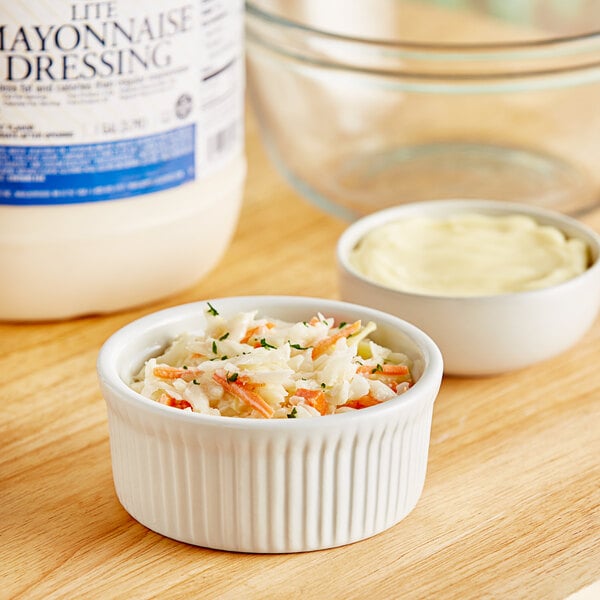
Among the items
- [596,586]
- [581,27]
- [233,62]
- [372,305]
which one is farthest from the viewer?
[581,27]

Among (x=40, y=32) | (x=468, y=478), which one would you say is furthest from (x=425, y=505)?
(x=40, y=32)

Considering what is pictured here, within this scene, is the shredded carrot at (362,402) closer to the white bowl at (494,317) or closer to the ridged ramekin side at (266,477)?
the ridged ramekin side at (266,477)

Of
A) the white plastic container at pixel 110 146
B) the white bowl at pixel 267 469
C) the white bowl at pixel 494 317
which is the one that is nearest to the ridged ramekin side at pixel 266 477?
the white bowl at pixel 267 469

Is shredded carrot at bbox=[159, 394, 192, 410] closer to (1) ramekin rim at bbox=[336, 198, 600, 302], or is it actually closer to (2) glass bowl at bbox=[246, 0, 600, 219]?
(1) ramekin rim at bbox=[336, 198, 600, 302]

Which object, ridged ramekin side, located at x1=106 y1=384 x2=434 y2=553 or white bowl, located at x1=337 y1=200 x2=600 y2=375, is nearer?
ridged ramekin side, located at x1=106 y1=384 x2=434 y2=553

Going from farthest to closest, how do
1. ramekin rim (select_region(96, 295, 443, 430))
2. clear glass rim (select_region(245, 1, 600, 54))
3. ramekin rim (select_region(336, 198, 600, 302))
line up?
clear glass rim (select_region(245, 1, 600, 54))
ramekin rim (select_region(336, 198, 600, 302))
ramekin rim (select_region(96, 295, 443, 430))

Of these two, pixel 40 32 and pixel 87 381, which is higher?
pixel 40 32

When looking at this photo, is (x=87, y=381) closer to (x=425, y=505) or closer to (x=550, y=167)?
(x=425, y=505)

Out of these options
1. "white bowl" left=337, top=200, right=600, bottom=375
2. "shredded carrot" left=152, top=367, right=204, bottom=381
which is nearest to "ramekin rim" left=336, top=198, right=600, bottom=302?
"white bowl" left=337, top=200, right=600, bottom=375
